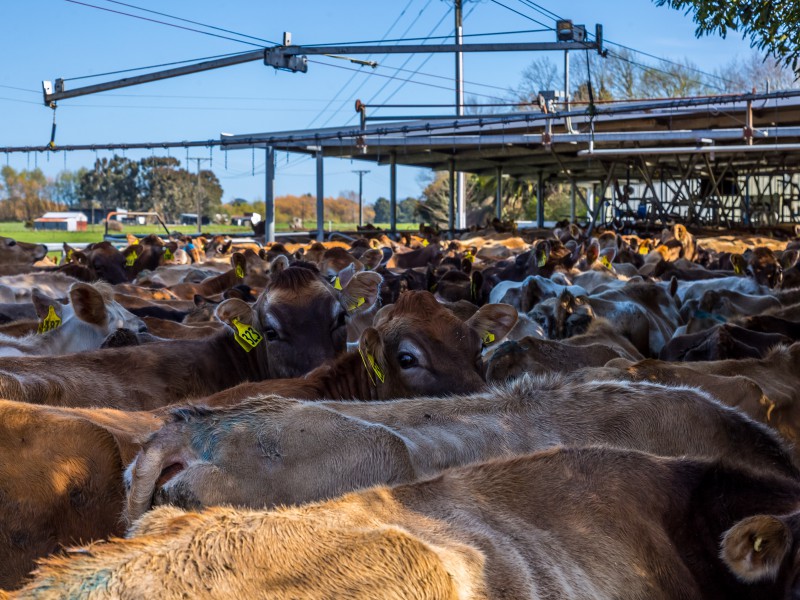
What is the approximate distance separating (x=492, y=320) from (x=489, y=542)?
11.3ft

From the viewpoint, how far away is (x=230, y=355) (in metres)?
6.37

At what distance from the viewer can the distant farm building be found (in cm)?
6122

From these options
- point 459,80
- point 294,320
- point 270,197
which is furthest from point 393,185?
point 294,320

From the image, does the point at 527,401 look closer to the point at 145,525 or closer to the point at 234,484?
the point at 234,484

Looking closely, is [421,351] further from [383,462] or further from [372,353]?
[383,462]

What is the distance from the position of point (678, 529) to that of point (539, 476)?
0.46m

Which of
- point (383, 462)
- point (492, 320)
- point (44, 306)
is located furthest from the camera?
point (44, 306)

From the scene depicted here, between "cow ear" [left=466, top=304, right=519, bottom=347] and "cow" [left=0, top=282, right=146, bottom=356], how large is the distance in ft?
9.24

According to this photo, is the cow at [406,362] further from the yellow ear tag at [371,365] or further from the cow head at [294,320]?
the cow head at [294,320]

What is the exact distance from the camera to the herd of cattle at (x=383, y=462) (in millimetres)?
2240

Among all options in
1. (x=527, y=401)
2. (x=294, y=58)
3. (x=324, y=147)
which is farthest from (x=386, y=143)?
(x=527, y=401)

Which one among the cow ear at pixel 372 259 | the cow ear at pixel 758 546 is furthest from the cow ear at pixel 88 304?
the cow ear at pixel 372 259

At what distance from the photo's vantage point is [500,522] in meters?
2.68

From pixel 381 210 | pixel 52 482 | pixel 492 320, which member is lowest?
pixel 52 482
